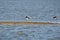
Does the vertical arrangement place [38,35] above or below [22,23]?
below

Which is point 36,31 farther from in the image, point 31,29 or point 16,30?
point 16,30

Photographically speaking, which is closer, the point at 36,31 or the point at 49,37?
the point at 49,37

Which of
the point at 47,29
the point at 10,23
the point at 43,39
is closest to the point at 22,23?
the point at 10,23

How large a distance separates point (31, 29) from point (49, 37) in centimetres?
346

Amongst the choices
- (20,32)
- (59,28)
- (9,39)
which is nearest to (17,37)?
(9,39)

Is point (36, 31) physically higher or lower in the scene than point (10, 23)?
lower

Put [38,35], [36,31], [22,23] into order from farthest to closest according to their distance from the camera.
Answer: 1. [36,31]
2. [38,35]
3. [22,23]

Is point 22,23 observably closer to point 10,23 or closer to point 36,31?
point 10,23

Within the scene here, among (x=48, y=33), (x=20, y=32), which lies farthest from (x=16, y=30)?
(x=48, y=33)

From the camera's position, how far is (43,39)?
1997 cm

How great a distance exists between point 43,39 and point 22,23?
103 inches

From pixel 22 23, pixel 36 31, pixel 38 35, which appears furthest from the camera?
pixel 36 31

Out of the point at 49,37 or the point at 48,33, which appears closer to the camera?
the point at 49,37

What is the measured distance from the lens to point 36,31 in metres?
22.9
